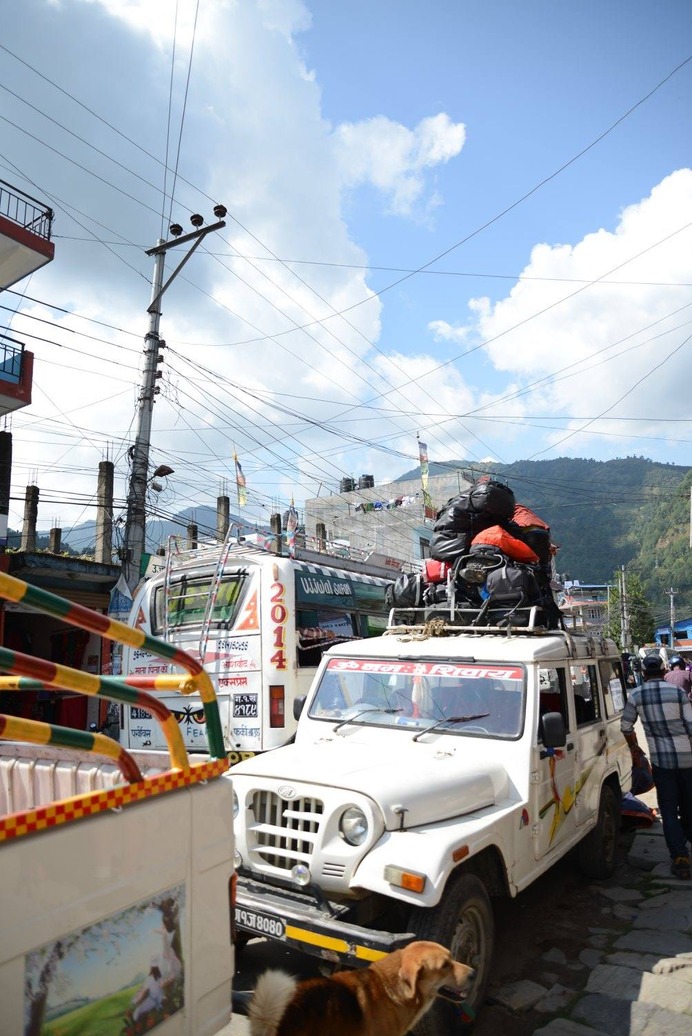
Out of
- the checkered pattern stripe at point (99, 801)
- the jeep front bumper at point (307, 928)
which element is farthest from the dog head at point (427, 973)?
the checkered pattern stripe at point (99, 801)

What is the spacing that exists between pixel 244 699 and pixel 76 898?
569 centimetres

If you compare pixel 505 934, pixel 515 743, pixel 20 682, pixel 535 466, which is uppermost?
pixel 535 466

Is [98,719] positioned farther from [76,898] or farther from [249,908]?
[76,898]

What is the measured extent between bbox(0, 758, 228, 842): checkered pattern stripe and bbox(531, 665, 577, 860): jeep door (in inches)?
99.7

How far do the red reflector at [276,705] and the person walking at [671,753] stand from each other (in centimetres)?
346

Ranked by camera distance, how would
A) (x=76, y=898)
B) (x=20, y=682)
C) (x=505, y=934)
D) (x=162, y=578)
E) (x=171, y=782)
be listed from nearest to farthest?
1. (x=76, y=898)
2. (x=171, y=782)
3. (x=20, y=682)
4. (x=505, y=934)
5. (x=162, y=578)

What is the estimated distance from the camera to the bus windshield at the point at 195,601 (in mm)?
7887

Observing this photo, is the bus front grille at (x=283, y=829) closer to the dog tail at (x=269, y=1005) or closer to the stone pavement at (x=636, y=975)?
the dog tail at (x=269, y=1005)

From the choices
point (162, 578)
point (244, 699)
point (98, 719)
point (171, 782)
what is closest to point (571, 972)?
point (171, 782)

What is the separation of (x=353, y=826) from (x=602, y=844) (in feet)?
10.7

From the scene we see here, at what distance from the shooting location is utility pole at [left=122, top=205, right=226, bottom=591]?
13586 millimetres

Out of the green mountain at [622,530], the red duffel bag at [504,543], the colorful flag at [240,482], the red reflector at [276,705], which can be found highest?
the green mountain at [622,530]

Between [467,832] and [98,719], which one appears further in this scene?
[98,719]

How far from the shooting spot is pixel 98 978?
6.24 feet
